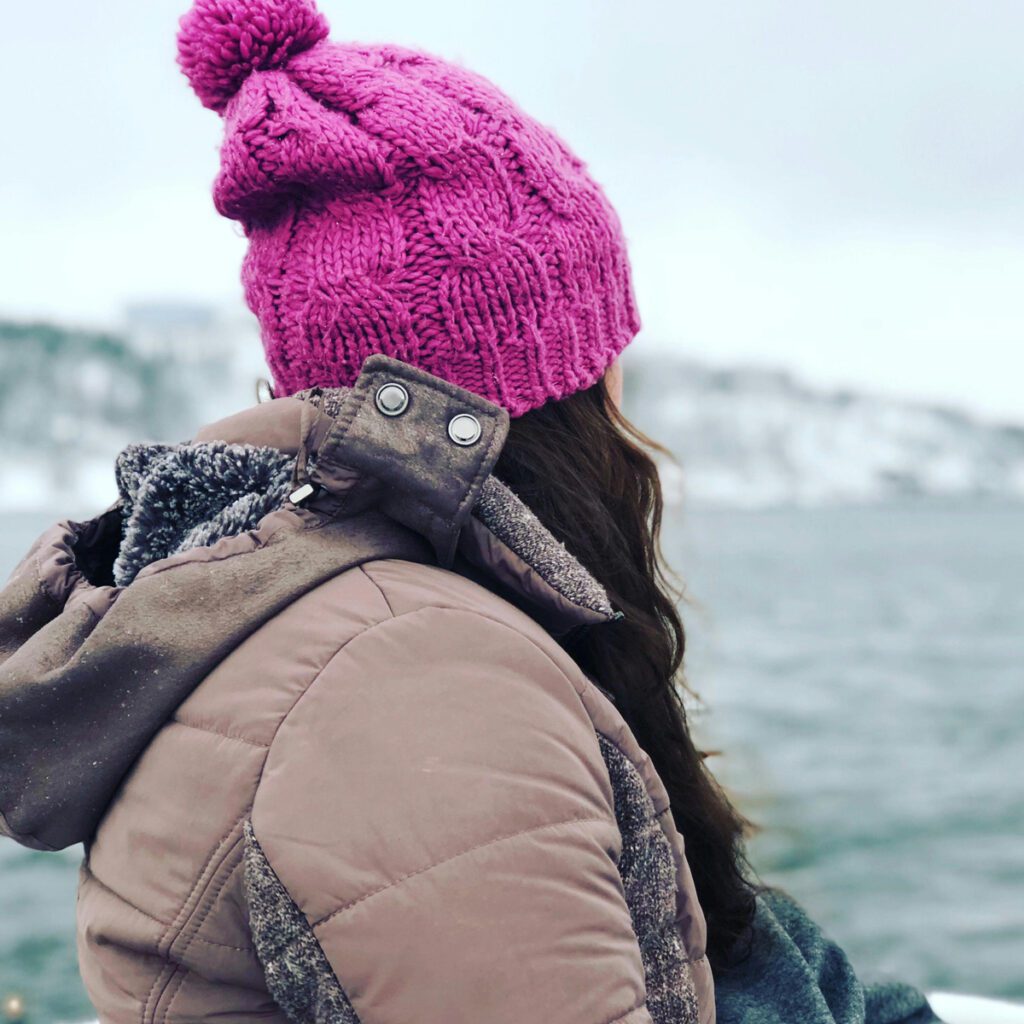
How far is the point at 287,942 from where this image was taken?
985 mm

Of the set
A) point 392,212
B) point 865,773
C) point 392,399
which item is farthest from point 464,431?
point 865,773

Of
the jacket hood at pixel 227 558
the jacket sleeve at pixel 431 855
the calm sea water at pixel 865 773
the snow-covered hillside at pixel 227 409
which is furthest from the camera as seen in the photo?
the snow-covered hillside at pixel 227 409

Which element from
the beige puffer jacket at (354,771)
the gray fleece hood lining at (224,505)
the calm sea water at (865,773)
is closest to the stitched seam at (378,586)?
the beige puffer jacket at (354,771)

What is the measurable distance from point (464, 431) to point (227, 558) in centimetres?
27

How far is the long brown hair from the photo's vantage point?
1.49 metres

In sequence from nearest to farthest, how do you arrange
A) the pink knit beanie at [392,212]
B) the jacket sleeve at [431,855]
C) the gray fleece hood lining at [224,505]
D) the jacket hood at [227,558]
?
1. the jacket sleeve at [431,855]
2. the jacket hood at [227,558]
3. the gray fleece hood lining at [224,505]
4. the pink knit beanie at [392,212]

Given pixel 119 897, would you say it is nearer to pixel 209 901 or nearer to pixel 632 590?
pixel 209 901

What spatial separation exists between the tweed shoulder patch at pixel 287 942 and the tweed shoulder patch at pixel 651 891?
14.6 inches

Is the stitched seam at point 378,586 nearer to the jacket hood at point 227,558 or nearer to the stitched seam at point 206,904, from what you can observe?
the jacket hood at point 227,558

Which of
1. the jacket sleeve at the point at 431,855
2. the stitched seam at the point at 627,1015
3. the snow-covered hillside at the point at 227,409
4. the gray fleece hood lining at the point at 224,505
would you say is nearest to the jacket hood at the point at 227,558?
the gray fleece hood lining at the point at 224,505

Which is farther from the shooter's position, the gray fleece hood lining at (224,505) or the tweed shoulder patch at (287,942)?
the gray fleece hood lining at (224,505)

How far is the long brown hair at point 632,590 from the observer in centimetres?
149

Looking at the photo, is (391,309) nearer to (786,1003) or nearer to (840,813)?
(786,1003)

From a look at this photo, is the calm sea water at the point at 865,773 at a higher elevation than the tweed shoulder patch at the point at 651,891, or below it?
below
